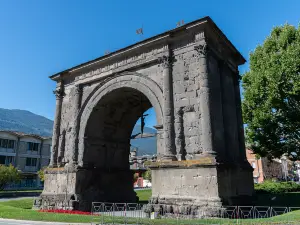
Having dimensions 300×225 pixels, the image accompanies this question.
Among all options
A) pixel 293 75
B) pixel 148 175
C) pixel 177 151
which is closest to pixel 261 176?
pixel 148 175

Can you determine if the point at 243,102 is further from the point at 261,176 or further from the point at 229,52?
the point at 261,176

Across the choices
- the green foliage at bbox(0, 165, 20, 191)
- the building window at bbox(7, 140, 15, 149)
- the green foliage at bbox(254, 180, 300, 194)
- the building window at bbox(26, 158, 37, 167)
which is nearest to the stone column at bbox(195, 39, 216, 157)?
the green foliage at bbox(254, 180, 300, 194)

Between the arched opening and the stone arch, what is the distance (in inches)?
9.0

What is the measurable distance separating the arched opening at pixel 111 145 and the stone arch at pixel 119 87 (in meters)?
0.23

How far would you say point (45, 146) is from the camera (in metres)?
52.3

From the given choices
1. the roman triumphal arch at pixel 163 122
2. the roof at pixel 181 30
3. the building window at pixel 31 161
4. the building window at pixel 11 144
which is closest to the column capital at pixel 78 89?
the roman triumphal arch at pixel 163 122

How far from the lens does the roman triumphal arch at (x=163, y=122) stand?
12211 millimetres

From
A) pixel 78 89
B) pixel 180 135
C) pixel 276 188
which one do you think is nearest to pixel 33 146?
pixel 78 89

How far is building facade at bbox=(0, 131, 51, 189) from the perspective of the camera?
4594 centimetres

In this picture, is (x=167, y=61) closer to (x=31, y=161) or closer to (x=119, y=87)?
(x=119, y=87)

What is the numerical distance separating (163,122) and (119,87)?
4393 mm

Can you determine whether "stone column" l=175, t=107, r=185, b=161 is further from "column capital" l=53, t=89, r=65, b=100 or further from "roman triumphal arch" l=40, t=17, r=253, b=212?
"column capital" l=53, t=89, r=65, b=100

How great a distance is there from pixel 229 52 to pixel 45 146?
45596 millimetres

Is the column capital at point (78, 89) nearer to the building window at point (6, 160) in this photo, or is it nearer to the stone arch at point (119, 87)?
the stone arch at point (119, 87)
